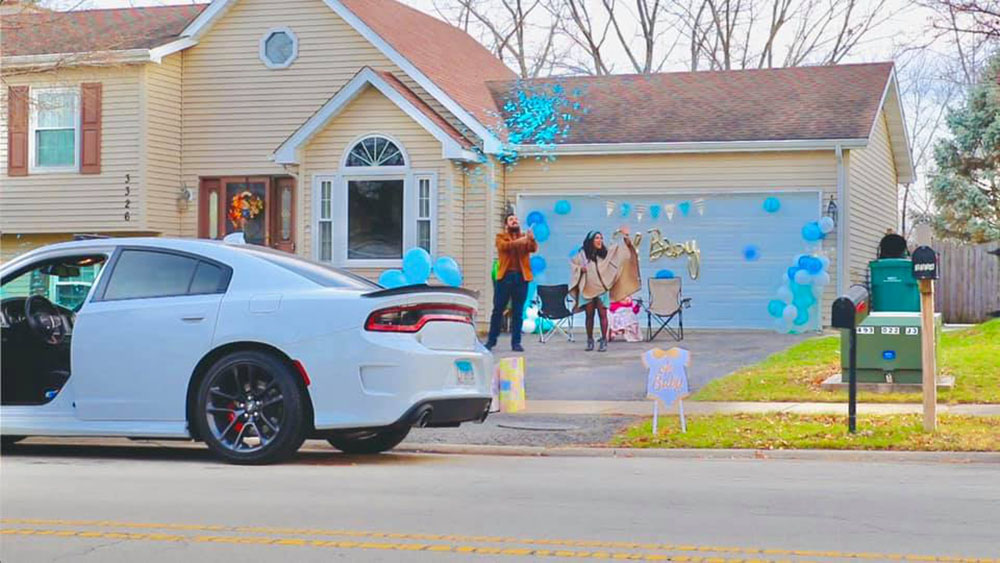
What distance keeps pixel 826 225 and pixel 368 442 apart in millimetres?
13087

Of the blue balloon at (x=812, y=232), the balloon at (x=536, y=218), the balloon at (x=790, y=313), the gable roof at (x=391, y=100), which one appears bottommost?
the balloon at (x=790, y=313)

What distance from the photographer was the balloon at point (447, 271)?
21.7 meters

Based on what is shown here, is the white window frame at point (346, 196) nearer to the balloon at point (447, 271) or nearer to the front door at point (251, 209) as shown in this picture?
the balloon at point (447, 271)

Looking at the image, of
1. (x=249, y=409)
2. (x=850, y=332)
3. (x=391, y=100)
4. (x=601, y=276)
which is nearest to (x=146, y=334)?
(x=249, y=409)

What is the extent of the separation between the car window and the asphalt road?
1281mm

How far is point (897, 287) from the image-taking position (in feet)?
61.9

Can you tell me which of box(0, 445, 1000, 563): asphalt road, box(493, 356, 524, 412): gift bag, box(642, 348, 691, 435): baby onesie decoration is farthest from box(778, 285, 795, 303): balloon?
box(0, 445, 1000, 563): asphalt road

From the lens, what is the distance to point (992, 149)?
35750 mm

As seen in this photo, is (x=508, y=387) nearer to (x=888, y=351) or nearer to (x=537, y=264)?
(x=888, y=351)

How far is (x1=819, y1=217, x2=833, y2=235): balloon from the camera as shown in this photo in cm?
2227

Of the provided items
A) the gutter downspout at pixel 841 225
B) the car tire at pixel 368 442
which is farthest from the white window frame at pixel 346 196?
the car tire at pixel 368 442

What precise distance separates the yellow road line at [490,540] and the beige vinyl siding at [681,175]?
16.4 meters

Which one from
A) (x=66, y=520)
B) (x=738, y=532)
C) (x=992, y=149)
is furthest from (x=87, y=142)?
(x=992, y=149)

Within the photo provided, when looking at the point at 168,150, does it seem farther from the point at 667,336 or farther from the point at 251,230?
the point at 667,336
